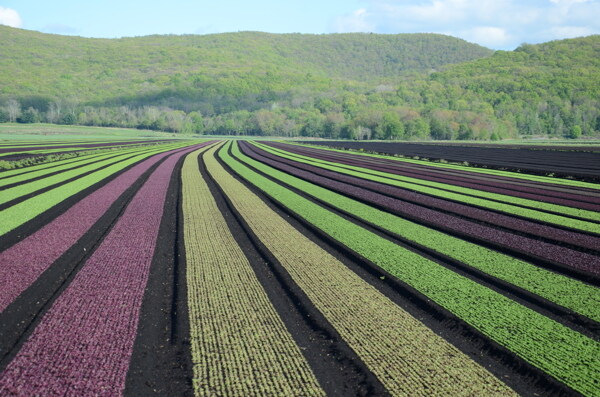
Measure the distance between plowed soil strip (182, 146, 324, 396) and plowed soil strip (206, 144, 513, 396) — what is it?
0.80m

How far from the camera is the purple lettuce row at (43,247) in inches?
288

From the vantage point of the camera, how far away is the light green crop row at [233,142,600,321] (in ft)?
22.6

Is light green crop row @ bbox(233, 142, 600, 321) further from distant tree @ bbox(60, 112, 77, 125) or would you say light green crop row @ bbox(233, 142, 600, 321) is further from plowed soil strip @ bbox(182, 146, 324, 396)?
distant tree @ bbox(60, 112, 77, 125)

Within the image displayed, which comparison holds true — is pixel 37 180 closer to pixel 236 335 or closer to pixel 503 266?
pixel 236 335

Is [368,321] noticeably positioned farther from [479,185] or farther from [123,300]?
[479,185]

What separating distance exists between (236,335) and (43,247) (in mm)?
6146

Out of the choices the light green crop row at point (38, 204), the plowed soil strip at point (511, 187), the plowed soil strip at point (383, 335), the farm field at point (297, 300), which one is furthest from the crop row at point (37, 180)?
the plowed soil strip at point (511, 187)

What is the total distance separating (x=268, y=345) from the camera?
5320 millimetres

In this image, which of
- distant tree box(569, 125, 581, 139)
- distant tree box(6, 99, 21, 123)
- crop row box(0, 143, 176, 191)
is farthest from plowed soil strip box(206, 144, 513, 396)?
distant tree box(6, 99, 21, 123)

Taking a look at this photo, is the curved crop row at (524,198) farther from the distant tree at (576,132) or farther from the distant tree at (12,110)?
the distant tree at (12,110)

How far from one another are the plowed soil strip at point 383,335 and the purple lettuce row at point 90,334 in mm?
2718

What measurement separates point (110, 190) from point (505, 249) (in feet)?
48.9

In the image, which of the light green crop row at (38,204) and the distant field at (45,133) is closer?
the light green crop row at (38,204)

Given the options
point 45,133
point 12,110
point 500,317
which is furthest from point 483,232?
point 12,110
